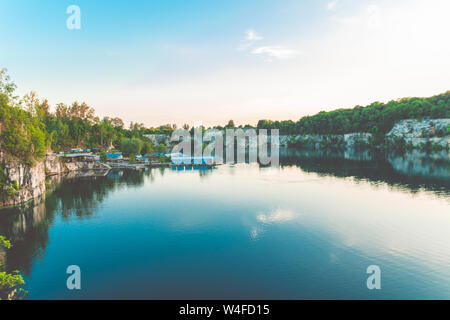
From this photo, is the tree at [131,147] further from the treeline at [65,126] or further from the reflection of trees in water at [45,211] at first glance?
the reflection of trees in water at [45,211]

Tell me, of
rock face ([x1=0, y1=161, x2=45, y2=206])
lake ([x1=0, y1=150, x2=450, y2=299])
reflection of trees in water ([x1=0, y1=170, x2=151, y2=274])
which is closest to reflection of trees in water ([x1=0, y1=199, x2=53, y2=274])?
reflection of trees in water ([x1=0, y1=170, x2=151, y2=274])

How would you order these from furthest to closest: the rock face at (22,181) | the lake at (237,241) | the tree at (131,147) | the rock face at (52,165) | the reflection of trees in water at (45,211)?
1. the tree at (131,147)
2. the rock face at (52,165)
3. the rock face at (22,181)
4. the reflection of trees in water at (45,211)
5. the lake at (237,241)

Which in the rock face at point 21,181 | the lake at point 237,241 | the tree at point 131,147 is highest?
the tree at point 131,147

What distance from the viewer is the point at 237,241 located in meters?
40.1

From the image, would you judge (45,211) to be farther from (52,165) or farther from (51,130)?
(51,130)

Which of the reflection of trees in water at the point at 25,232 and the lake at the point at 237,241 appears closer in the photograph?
the lake at the point at 237,241

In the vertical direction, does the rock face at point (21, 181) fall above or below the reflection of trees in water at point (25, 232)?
above

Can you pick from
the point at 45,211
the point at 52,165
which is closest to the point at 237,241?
the point at 45,211

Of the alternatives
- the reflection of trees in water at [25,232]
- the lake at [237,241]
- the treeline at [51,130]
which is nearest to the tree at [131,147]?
the treeline at [51,130]

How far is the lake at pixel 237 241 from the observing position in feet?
91.7

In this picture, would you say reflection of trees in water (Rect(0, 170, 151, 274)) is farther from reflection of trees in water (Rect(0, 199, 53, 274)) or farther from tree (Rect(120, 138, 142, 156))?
tree (Rect(120, 138, 142, 156))

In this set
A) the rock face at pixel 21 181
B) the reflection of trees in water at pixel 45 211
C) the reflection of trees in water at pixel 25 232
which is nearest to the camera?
the reflection of trees in water at pixel 25 232
